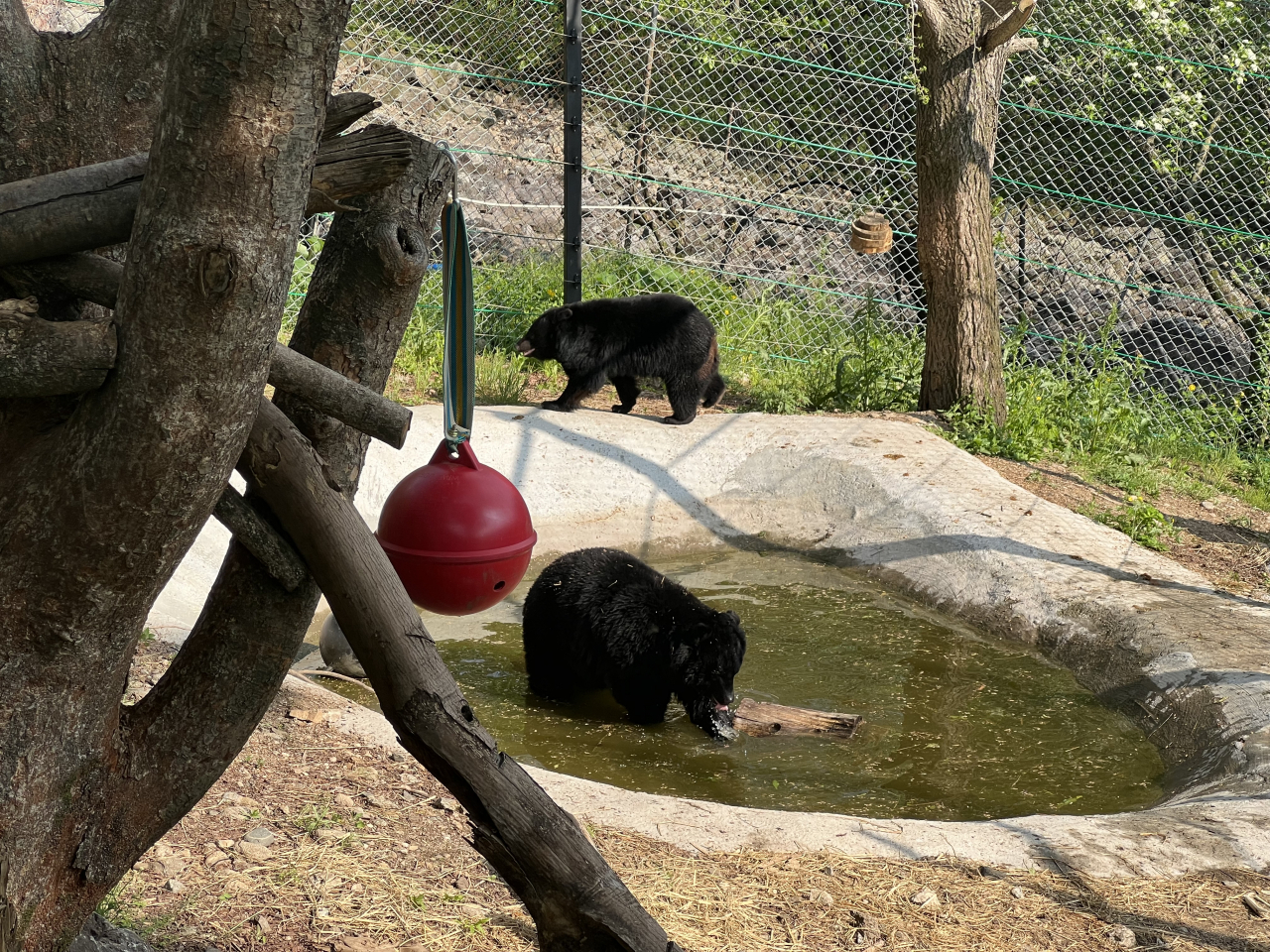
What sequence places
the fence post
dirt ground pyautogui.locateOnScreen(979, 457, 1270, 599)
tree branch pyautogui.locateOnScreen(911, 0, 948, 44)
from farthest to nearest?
1. the fence post
2. tree branch pyautogui.locateOnScreen(911, 0, 948, 44)
3. dirt ground pyautogui.locateOnScreen(979, 457, 1270, 599)

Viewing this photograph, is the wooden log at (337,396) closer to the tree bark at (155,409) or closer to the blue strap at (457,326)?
the tree bark at (155,409)

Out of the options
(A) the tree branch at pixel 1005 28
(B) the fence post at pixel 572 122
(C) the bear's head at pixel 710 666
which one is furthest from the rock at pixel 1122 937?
(B) the fence post at pixel 572 122

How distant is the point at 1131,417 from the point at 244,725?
842 centimetres

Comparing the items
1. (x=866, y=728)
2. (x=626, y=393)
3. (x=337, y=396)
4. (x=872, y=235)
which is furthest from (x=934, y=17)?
(x=337, y=396)

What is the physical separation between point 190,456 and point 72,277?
1.39 feet

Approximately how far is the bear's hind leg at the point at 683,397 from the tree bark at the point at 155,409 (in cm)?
701

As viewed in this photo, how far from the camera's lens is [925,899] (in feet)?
12.0

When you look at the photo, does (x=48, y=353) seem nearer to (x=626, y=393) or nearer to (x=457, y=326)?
(x=457, y=326)

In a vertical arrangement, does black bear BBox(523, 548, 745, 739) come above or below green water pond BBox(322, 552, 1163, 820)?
above

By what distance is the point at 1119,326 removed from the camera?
1367cm

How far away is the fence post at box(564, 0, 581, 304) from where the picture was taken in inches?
390

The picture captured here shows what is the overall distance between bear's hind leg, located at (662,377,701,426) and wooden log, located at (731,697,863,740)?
153 inches

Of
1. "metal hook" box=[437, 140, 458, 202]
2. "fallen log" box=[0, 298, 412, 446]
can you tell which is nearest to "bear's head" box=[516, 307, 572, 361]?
"metal hook" box=[437, 140, 458, 202]

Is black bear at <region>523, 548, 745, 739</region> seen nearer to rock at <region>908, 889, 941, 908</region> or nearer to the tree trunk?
rock at <region>908, 889, 941, 908</region>
